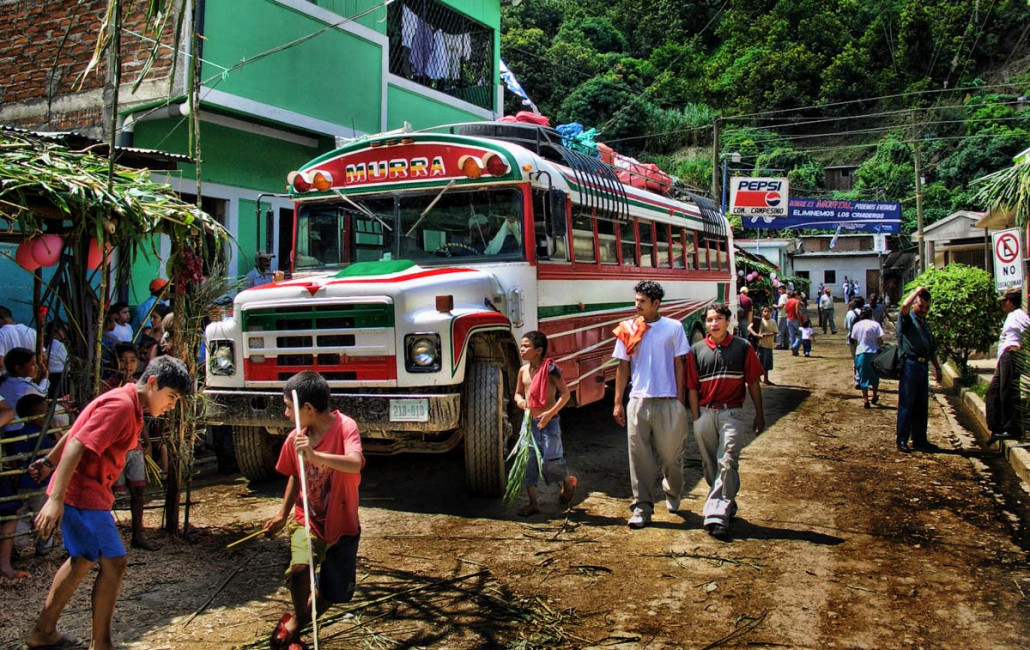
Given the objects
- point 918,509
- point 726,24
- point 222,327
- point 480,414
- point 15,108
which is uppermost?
point 726,24

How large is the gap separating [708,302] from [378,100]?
21.4ft

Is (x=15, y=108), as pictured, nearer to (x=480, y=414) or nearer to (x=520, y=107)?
(x=480, y=414)

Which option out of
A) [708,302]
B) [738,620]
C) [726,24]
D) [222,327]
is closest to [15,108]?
[222,327]

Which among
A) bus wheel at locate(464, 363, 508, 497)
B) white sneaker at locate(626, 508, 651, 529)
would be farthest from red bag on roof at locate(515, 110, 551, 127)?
white sneaker at locate(626, 508, 651, 529)

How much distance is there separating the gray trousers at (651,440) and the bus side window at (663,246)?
495cm

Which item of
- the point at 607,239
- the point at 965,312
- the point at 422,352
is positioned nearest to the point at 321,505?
the point at 422,352

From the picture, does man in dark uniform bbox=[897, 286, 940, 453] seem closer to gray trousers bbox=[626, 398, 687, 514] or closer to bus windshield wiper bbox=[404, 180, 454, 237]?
gray trousers bbox=[626, 398, 687, 514]

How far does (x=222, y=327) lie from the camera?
6895 millimetres

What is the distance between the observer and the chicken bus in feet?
20.7

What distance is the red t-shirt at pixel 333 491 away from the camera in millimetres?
3854

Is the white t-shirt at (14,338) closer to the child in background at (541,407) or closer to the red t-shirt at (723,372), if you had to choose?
the child in background at (541,407)

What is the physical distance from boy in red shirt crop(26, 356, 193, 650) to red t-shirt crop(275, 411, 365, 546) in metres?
0.64

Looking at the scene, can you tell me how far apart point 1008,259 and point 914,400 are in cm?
391

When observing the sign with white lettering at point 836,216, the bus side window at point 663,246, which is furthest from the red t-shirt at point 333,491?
the sign with white lettering at point 836,216
